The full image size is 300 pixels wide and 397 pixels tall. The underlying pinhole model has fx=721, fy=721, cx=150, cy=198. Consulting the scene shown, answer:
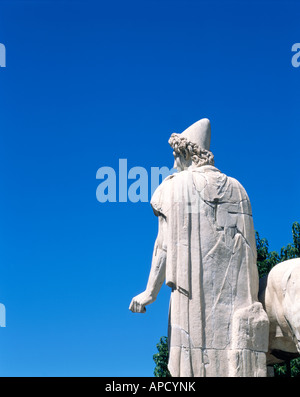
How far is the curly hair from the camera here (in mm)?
12812

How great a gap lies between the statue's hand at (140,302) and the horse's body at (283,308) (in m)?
2.02

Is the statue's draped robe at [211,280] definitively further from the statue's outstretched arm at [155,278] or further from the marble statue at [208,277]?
the statue's outstretched arm at [155,278]

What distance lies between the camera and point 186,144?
12.8 m

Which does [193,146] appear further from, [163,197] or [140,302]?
[140,302]

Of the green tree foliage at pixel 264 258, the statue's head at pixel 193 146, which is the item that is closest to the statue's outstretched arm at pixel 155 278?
the statue's head at pixel 193 146

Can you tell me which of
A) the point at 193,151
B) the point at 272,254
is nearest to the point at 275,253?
the point at 272,254

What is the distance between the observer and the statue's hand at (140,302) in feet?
39.8

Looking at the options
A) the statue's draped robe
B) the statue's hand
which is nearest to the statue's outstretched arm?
the statue's hand

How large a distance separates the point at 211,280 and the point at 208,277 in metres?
0.07

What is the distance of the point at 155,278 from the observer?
12.2 metres

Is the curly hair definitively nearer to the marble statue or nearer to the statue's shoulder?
the marble statue

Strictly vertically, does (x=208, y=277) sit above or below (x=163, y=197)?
below
